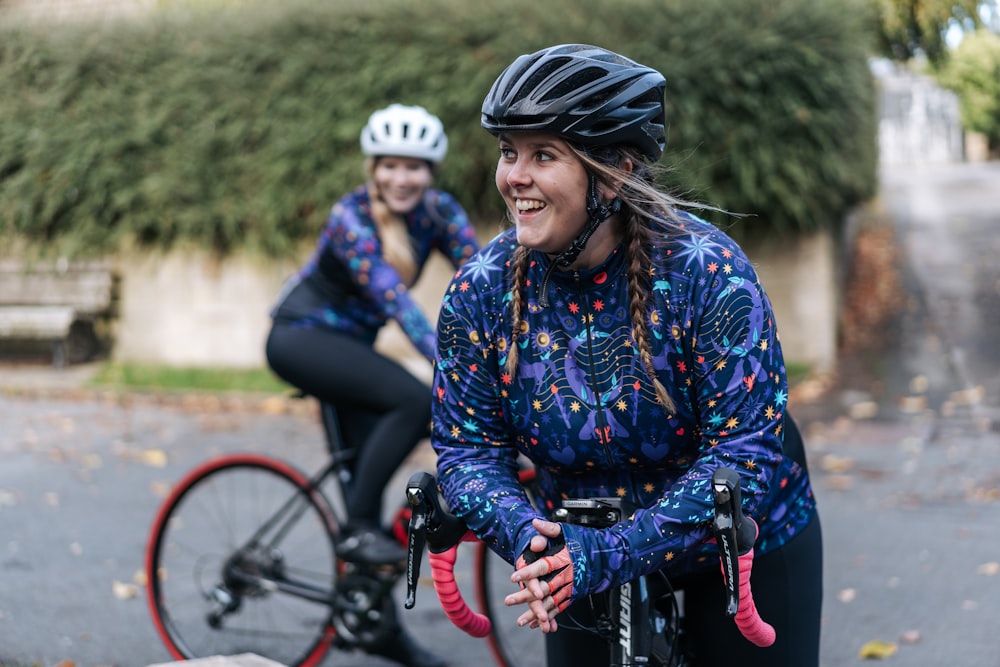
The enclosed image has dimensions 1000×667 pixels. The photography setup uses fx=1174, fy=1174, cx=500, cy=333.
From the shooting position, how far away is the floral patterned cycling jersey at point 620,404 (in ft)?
7.24

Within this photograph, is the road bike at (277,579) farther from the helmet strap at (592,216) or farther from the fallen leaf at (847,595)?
the helmet strap at (592,216)

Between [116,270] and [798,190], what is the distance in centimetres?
626

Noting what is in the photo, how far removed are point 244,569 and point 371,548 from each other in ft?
2.08

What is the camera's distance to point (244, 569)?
4.44 meters

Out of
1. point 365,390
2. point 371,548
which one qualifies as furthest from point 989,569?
point 365,390

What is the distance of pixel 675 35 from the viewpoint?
9.04 meters

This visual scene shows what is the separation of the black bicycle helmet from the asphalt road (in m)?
2.77

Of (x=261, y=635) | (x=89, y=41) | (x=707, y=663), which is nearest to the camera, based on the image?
(x=707, y=663)

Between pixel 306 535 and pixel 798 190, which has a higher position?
pixel 798 190

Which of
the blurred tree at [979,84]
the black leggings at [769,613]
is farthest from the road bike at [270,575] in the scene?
the blurred tree at [979,84]

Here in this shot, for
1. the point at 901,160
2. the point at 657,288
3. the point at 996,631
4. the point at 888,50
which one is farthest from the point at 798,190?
the point at 901,160

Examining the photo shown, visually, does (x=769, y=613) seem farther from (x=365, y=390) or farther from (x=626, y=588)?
(x=365, y=390)

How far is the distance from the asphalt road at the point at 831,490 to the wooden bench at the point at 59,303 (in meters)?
0.34

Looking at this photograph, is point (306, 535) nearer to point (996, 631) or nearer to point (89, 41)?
point (996, 631)
